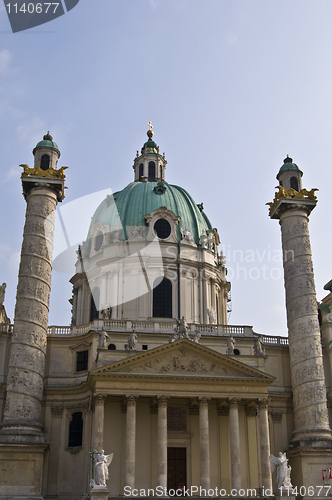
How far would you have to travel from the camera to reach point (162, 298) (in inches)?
1794

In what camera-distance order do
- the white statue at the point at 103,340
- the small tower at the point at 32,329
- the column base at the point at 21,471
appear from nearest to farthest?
1. the column base at the point at 21,471
2. the small tower at the point at 32,329
3. the white statue at the point at 103,340

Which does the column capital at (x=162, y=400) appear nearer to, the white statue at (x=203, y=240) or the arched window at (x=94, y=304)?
the arched window at (x=94, y=304)

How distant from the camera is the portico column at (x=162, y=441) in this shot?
Answer: 32688 millimetres

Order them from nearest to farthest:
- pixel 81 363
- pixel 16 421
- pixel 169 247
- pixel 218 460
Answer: pixel 16 421, pixel 218 460, pixel 81 363, pixel 169 247

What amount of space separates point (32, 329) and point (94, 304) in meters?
11.3

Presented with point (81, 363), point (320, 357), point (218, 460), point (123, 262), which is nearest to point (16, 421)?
point (81, 363)

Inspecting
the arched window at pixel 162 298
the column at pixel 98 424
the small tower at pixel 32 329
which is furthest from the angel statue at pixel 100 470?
the arched window at pixel 162 298

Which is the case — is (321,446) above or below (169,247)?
below

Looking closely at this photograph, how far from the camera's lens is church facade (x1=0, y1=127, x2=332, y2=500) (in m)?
34.0

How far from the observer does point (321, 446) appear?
3522 centimetres

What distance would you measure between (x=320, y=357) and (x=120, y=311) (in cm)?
1511

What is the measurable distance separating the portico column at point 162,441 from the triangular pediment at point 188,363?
1.90m

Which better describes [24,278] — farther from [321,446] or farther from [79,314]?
[321,446]

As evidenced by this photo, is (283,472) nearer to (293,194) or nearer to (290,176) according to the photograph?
(293,194)
